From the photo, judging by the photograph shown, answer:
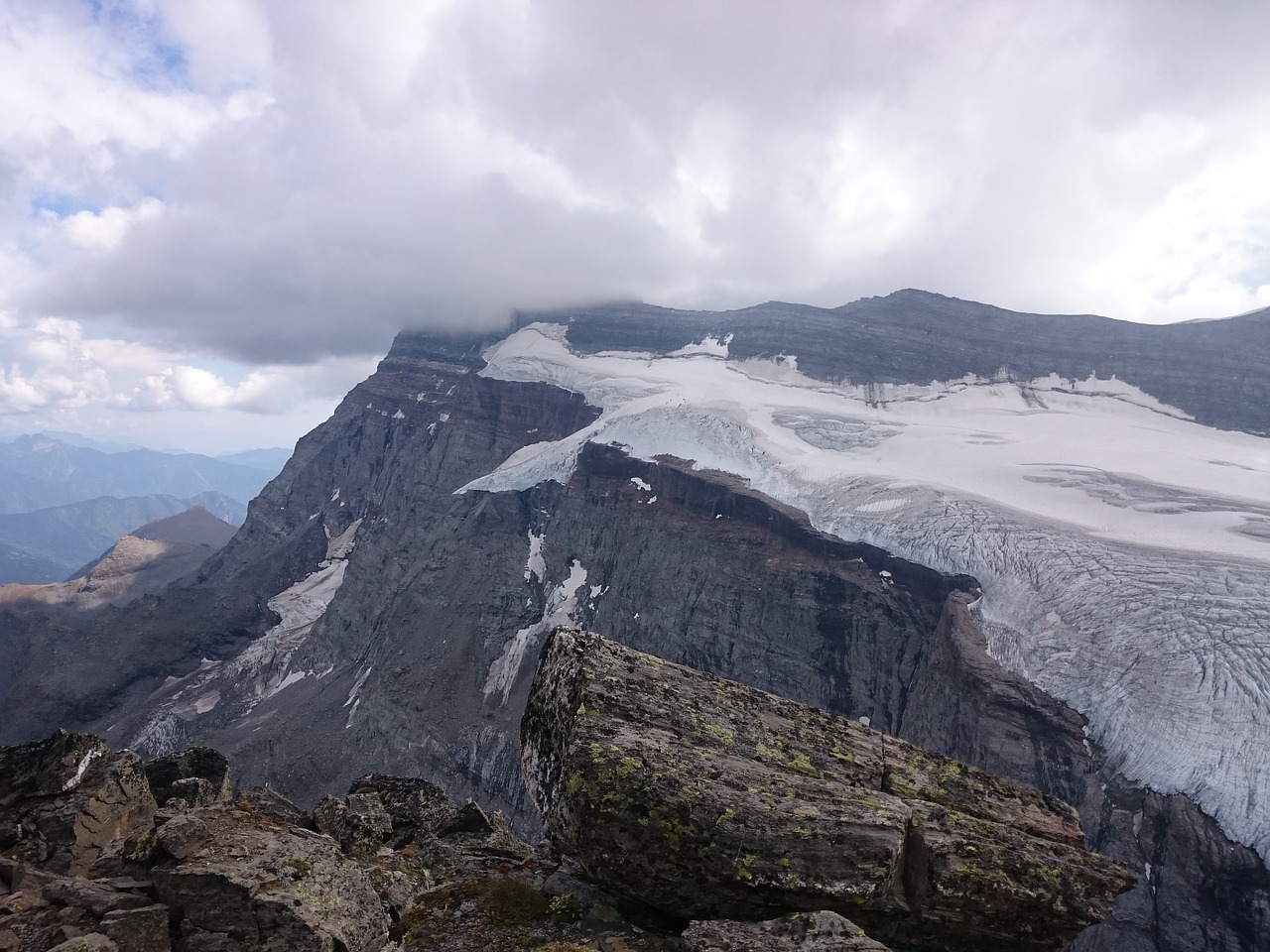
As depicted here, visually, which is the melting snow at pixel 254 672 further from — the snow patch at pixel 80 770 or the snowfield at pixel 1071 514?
the snow patch at pixel 80 770

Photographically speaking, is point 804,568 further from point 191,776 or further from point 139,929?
point 139,929

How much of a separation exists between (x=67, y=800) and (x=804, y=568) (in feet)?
239

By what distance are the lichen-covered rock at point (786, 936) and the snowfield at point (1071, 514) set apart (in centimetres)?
4374

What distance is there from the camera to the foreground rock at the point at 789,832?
26.9 feet

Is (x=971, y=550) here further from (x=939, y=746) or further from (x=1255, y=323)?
(x=1255, y=323)

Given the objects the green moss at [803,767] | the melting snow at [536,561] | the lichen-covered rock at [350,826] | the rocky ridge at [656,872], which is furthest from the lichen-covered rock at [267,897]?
the melting snow at [536,561]

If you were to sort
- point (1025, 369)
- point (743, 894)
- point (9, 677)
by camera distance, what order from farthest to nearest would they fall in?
point (9, 677) → point (1025, 369) → point (743, 894)

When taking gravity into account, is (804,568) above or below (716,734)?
below

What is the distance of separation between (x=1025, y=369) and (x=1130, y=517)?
7077 cm

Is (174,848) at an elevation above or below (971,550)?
above

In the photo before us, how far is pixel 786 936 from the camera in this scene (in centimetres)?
706

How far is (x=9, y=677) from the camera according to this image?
141 meters

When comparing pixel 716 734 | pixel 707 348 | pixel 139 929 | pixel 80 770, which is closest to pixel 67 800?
pixel 80 770

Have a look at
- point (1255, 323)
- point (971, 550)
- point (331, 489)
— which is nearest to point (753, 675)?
point (971, 550)
